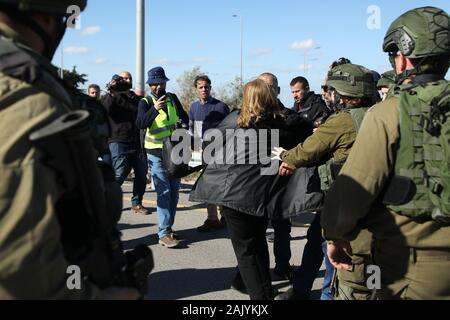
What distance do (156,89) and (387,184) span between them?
171 inches

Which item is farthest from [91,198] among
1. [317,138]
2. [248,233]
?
[248,233]

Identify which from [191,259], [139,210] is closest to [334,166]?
[191,259]

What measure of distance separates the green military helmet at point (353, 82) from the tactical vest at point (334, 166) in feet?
0.52

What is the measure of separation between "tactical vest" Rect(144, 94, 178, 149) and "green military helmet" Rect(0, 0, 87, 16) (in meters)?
4.37

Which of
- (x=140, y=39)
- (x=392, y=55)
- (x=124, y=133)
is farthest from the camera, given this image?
(x=140, y=39)

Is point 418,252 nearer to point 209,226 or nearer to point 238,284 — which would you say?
point 238,284

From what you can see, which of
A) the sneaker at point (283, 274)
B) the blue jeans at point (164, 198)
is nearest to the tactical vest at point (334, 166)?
the sneaker at point (283, 274)

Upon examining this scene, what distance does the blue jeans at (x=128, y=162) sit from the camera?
688 cm

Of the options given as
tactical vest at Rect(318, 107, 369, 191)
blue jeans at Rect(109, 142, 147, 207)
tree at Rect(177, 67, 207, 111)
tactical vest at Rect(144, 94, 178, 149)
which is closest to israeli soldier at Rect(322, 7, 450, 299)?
tactical vest at Rect(318, 107, 369, 191)

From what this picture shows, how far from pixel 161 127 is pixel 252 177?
2.55 m

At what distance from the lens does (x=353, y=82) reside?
3479mm

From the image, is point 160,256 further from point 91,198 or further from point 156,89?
point 91,198

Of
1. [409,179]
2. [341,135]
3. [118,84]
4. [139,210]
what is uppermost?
[118,84]

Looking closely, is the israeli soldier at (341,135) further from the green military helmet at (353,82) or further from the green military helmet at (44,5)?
the green military helmet at (44,5)
